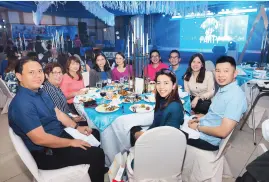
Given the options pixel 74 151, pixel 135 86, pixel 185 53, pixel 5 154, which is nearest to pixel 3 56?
pixel 5 154

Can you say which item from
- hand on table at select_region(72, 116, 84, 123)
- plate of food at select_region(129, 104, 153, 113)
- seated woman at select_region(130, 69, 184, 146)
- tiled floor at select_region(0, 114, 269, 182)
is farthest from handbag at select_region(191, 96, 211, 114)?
hand on table at select_region(72, 116, 84, 123)

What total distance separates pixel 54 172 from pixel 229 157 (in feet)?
6.75

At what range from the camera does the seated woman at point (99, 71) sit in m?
3.35

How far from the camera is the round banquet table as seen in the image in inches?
76.2

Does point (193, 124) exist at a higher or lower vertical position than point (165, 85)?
lower

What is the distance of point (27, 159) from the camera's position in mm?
1403

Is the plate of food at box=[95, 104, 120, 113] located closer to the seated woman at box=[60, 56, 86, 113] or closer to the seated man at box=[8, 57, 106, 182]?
the seated man at box=[8, 57, 106, 182]

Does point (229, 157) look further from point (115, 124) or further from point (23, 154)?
point (23, 154)

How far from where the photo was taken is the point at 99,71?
3461 mm

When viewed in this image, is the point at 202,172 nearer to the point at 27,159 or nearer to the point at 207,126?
the point at 207,126

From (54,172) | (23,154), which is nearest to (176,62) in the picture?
(54,172)

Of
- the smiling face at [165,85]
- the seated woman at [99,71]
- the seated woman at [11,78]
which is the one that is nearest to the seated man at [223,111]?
the smiling face at [165,85]

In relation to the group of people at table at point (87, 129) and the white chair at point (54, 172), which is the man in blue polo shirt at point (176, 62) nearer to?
the group of people at table at point (87, 129)

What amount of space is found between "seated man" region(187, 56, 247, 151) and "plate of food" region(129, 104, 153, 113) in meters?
0.50
